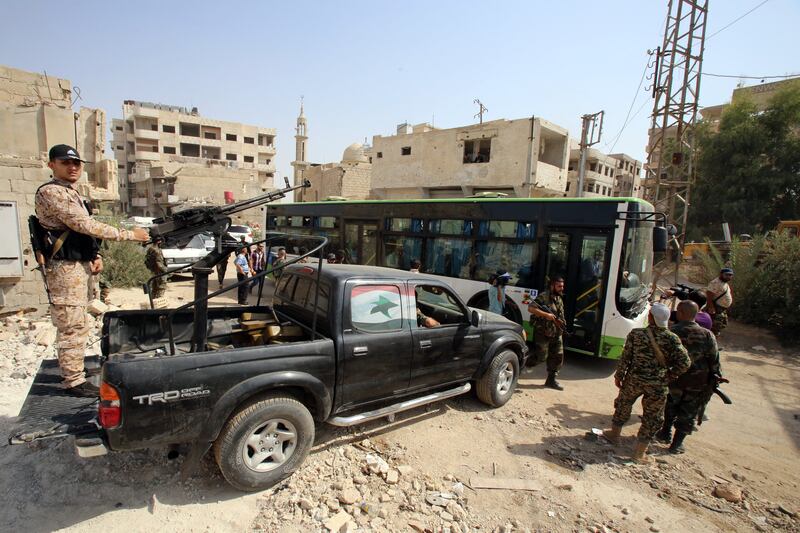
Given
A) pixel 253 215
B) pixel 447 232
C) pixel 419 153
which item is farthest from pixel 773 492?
pixel 253 215

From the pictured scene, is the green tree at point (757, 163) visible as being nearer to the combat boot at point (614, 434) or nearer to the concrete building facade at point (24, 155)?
the combat boot at point (614, 434)

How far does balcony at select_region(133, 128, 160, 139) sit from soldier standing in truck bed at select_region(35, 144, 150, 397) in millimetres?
60529

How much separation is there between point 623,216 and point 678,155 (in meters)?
14.5

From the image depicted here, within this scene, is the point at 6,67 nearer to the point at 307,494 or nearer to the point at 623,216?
the point at 307,494

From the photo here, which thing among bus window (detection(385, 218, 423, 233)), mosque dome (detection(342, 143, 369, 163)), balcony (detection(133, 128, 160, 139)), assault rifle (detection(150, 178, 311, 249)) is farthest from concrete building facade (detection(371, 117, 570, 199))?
balcony (detection(133, 128, 160, 139))

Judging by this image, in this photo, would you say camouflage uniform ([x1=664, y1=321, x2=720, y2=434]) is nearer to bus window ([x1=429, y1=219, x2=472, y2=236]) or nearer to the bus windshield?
the bus windshield

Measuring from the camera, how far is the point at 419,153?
28.3 m

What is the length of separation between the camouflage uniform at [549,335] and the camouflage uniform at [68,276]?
5084 mm

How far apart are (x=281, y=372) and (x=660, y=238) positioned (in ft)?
18.8

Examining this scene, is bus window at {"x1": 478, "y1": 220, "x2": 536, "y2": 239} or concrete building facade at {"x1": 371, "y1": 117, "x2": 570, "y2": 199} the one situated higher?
concrete building facade at {"x1": 371, "y1": 117, "x2": 570, "y2": 199}

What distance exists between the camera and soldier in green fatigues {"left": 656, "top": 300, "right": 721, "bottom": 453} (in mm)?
4160

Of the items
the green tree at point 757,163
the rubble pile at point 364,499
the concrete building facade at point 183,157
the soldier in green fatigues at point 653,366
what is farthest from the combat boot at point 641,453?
the concrete building facade at point 183,157

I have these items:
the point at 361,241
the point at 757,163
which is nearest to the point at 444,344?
the point at 361,241

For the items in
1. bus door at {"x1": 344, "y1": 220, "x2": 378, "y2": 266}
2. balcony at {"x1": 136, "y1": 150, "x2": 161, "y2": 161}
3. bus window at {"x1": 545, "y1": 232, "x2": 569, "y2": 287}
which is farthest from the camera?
balcony at {"x1": 136, "y1": 150, "x2": 161, "y2": 161}
